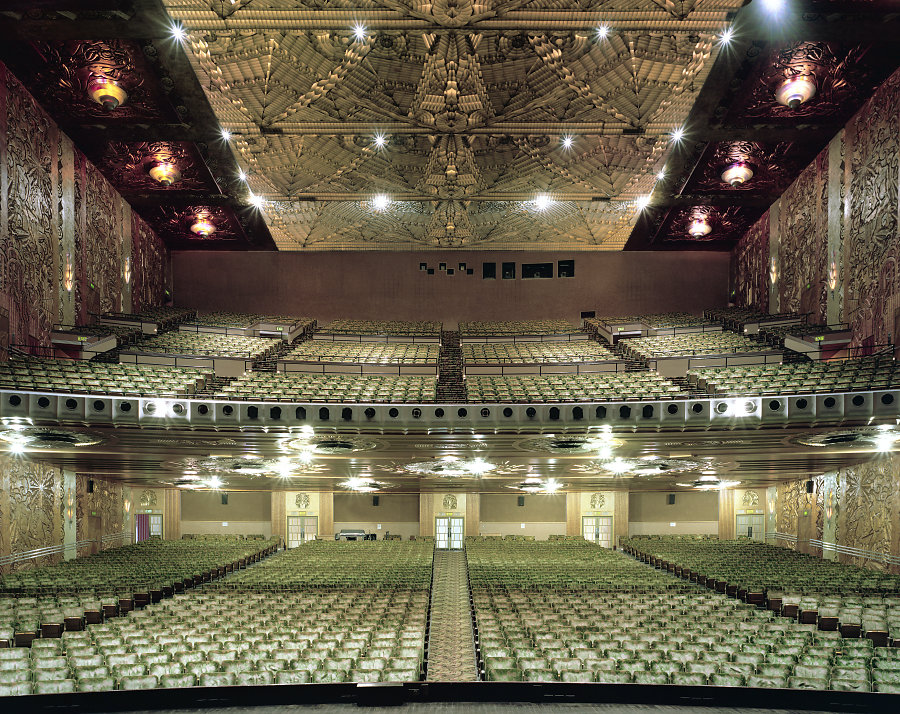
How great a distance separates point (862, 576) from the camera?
15.4 meters

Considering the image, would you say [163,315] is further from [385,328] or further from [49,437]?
[49,437]

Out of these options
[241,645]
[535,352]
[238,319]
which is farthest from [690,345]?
[241,645]

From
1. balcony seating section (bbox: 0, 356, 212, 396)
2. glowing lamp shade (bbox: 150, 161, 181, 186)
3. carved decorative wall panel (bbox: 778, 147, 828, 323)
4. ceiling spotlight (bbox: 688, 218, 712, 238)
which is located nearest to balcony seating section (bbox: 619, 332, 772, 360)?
carved decorative wall panel (bbox: 778, 147, 828, 323)

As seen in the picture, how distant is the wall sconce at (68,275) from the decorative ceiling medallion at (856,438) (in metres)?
20.2

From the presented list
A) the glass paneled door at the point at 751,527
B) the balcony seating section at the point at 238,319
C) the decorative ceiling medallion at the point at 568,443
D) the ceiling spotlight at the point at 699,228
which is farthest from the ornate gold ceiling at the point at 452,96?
the glass paneled door at the point at 751,527

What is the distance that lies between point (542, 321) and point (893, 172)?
15.0 m

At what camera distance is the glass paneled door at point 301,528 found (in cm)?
2994

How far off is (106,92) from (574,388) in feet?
48.3

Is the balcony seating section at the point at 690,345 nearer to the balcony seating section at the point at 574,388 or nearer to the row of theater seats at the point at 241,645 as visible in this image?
the balcony seating section at the point at 574,388

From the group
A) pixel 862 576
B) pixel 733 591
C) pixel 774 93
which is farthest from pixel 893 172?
pixel 733 591

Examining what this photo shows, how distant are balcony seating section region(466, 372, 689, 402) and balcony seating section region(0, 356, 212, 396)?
7.67 metres

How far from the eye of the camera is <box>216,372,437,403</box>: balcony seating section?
55.5ft

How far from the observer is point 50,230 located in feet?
60.8

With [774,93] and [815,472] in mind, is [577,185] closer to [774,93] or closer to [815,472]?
[774,93]
